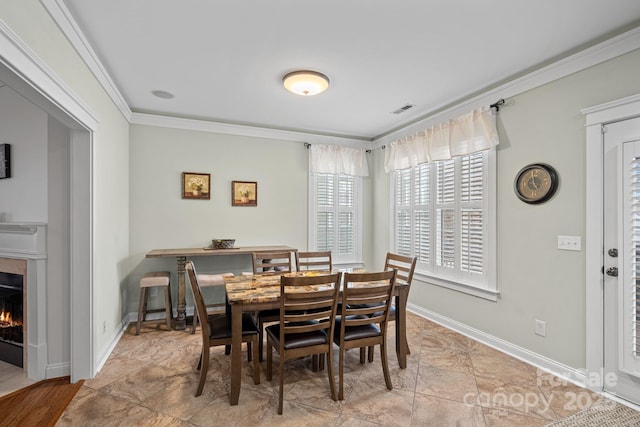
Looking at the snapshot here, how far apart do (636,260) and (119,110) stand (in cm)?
480

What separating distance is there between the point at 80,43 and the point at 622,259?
164 inches

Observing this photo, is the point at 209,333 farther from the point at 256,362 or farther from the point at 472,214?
the point at 472,214

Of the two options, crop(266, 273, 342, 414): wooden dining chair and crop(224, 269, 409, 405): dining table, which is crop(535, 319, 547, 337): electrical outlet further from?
crop(266, 273, 342, 414): wooden dining chair

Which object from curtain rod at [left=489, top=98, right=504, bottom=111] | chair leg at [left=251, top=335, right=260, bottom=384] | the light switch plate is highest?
curtain rod at [left=489, top=98, right=504, bottom=111]

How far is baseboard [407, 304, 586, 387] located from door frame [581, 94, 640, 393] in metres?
0.10

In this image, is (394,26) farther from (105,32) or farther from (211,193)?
(211,193)

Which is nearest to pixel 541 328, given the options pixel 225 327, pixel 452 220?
pixel 452 220

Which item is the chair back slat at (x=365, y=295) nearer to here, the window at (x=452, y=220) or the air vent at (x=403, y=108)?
the window at (x=452, y=220)

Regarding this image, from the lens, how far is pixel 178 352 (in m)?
3.10

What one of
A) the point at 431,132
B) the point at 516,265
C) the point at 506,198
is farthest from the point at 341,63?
the point at 516,265

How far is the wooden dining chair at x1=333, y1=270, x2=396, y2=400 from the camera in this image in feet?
7.43

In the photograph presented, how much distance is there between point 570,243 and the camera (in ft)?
8.48

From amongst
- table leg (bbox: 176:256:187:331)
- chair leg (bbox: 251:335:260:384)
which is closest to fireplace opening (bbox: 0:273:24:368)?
table leg (bbox: 176:256:187:331)

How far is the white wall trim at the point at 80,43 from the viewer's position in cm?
193
